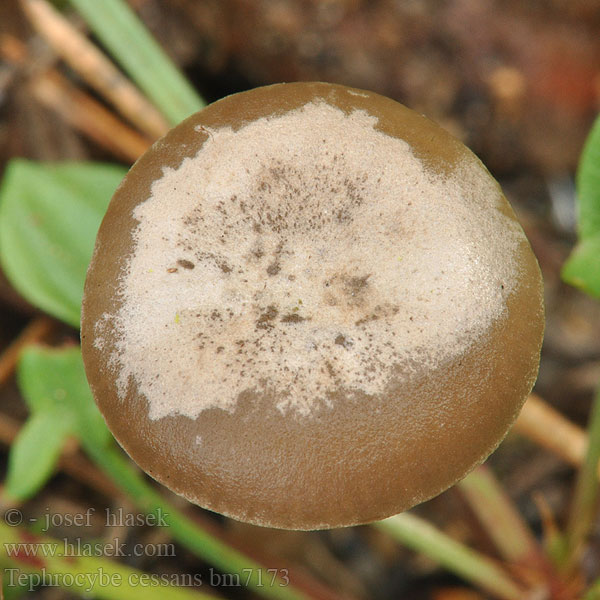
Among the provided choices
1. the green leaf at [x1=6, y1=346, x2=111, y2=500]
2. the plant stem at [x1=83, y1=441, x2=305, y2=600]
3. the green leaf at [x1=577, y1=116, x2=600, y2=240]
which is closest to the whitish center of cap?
the green leaf at [x1=577, y1=116, x2=600, y2=240]

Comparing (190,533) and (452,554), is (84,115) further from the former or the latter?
(452,554)

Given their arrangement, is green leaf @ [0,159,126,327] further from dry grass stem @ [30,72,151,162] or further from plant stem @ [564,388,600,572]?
plant stem @ [564,388,600,572]

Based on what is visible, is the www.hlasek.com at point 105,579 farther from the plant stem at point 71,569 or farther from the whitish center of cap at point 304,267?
the whitish center of cap at point 304,267

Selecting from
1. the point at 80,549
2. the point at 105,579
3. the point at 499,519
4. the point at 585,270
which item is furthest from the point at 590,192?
the point at 80,549

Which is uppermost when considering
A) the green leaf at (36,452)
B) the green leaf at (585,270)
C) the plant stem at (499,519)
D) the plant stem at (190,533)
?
the green leaf at (36,452)

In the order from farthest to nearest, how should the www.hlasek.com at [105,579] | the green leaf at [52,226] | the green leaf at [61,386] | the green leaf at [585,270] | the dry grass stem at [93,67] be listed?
the dry grass stem at [93,67]
the green leaf at [52,226]
the green leaf at [61,386]
the www.hlasek.com at [105,579]
the green leaf at [585,270]

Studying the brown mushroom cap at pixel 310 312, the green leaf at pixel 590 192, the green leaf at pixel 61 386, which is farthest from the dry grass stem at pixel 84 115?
the green leaf at pixel 590 192
